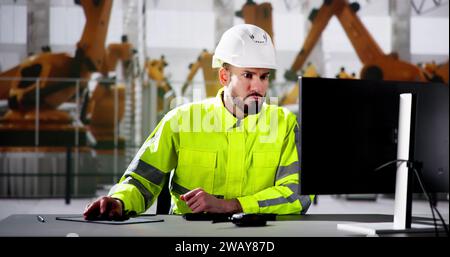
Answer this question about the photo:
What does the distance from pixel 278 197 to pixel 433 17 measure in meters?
7.93

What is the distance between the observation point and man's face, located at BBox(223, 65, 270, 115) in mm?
2254

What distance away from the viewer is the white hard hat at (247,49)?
2242 millimetres

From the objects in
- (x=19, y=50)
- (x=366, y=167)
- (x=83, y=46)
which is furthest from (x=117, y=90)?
(x=366, y=167)

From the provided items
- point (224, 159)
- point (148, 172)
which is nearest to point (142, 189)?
point (148, 172)

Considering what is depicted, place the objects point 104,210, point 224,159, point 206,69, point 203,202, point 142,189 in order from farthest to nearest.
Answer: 1. point 206,69
2. point 224,159
3. point 142,189
4. point 203,202
5. point 104,210

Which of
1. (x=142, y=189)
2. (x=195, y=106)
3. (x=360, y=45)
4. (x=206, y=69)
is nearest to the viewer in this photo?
(x=142, y=189)

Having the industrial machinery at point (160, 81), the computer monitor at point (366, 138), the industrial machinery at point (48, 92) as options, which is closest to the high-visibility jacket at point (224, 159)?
the computer monitor at point (366, 138)

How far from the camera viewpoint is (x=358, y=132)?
5.99 feet

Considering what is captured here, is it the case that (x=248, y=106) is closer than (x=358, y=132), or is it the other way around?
(x=358, y=132)

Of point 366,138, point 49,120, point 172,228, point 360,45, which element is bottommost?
point 49,120

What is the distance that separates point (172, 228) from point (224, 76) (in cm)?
75

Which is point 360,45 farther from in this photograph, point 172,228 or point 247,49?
point 172,228

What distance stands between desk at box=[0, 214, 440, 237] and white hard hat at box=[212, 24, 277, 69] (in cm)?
53

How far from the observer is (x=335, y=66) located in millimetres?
9320
